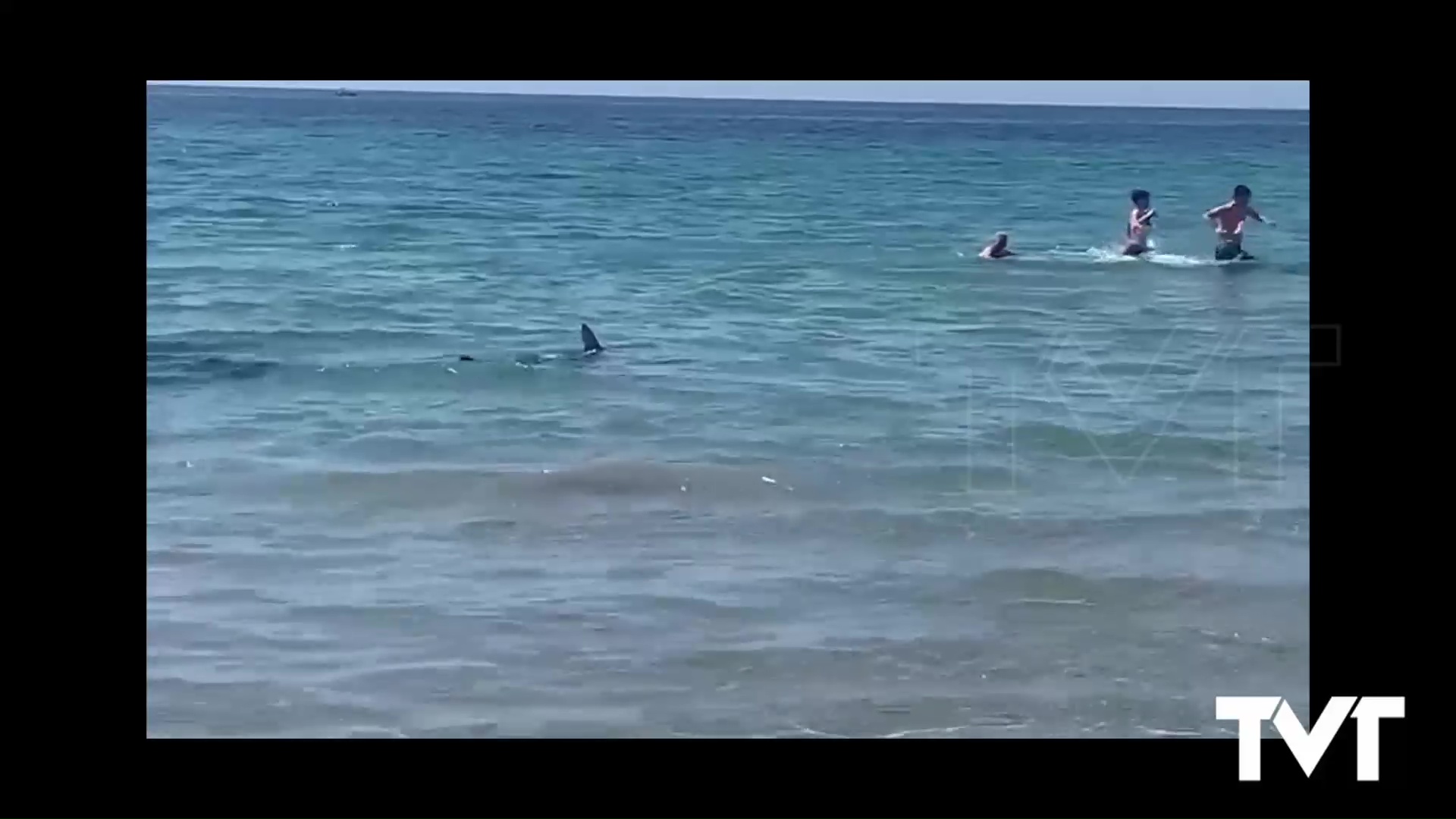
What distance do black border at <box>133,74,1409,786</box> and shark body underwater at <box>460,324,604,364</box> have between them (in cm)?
226

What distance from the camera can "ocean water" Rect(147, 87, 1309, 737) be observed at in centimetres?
505

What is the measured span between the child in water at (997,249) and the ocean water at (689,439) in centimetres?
15

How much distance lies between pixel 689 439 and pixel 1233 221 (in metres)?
3.01

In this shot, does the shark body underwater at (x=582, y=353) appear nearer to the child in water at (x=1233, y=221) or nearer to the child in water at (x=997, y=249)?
the child in water at (x=997, y=249)

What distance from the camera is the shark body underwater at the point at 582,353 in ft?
22.2

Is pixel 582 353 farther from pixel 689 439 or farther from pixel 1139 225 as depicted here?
pixel 1139 225
